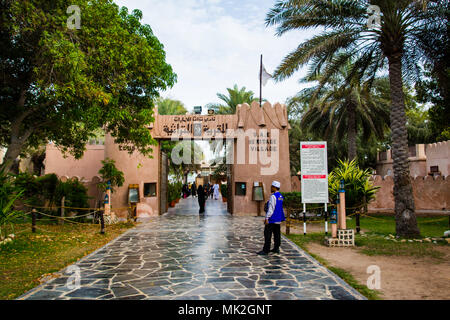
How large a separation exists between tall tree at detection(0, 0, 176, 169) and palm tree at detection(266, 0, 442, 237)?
4645mm

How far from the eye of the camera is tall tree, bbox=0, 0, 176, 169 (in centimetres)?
920

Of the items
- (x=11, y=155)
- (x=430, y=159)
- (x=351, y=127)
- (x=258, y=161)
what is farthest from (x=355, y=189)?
(x=430, y=159)

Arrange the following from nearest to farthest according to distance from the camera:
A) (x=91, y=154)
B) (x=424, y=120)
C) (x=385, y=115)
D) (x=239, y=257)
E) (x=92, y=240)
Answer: (x=239, y=257) < (x=92, y=240) < (x=385, y=115) < (x=91, y=154) < (x=424, y=120)

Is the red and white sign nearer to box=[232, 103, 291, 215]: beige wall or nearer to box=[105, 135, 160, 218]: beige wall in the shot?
box=[232, 103, 291, 215]: beige wall

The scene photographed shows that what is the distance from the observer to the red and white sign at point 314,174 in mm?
11492

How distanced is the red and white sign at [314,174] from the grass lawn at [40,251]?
658 cm

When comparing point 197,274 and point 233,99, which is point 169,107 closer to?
point 233,99

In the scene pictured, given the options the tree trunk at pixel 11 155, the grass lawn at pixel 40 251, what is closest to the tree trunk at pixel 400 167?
the grass lawn at pixel 40 251

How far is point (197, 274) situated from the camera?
661 centimetres

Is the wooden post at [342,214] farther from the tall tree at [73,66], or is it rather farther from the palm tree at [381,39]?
the tall tree at [73,66]

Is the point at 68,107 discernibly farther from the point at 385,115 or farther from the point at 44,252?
the point at 385,115

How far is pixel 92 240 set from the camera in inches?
424
